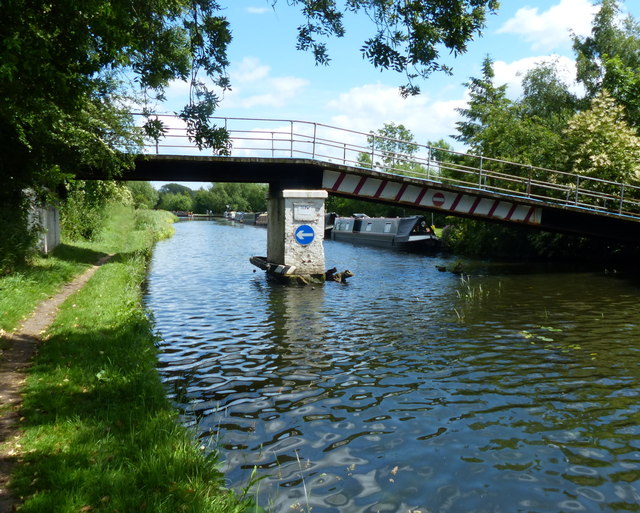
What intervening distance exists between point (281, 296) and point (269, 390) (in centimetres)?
853

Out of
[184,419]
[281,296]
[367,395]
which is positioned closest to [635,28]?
[281,296]

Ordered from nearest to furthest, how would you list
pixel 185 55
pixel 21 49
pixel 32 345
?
pixel 21 49
pixel 32 345
pixel 185 55

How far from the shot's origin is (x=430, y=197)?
20.5m

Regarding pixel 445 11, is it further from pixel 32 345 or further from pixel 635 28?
pixel 635 28

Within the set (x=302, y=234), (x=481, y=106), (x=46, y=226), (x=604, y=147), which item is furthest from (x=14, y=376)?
(x=481, y=106)

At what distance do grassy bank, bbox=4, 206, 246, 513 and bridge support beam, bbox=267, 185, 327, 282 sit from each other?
32.9ft

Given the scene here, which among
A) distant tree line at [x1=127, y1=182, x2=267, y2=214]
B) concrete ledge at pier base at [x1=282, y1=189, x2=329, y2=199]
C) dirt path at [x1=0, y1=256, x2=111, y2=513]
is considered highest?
distant tree line at [x1=127, y1=182, x2=267, y2=214]

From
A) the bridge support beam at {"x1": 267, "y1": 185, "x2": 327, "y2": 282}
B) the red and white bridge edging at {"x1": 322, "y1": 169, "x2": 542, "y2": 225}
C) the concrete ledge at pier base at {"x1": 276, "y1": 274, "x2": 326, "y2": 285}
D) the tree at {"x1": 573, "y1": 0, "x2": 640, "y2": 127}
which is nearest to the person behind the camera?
the concrete ledge at pier base at {"x1": 276, "y1": 274, "x2": 326, "y2": 285}

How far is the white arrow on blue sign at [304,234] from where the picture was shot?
1866cm

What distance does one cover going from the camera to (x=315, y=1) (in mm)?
8266

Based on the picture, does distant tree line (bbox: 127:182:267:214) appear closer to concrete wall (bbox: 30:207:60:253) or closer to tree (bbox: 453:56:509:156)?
tree (bbox: 453:56:509:156)

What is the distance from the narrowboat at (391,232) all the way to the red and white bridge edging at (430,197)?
601 inches

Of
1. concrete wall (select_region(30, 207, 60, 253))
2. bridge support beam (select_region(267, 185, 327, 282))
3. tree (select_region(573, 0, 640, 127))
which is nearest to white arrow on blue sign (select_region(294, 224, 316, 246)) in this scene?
bridge support beam (select_region(267, 185, 327, 282))

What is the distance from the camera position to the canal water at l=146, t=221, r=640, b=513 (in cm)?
486
